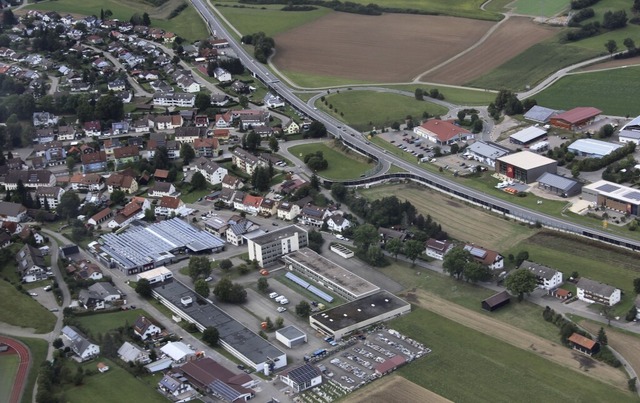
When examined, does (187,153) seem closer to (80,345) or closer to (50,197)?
(50,197)

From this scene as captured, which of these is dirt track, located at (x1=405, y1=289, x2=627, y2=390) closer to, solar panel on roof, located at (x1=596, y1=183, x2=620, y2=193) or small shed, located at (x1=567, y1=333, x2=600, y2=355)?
small shed, located at (x1=567, y1=333, x2=600, y2=355)

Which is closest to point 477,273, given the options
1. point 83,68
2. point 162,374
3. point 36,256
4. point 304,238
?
point 304,238

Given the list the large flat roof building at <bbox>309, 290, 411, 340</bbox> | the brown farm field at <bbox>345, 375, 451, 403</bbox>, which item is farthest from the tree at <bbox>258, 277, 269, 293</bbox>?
the brown farm field at <bbox>345, 375, 451, 403</bbox>

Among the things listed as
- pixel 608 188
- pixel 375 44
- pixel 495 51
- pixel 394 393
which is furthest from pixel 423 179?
pixel 375 44

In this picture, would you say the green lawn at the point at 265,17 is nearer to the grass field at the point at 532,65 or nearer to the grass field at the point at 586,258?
the grass field at the point at 532,65

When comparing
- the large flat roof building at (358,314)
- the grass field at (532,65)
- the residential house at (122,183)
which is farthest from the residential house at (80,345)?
the grass field at (532,65)
